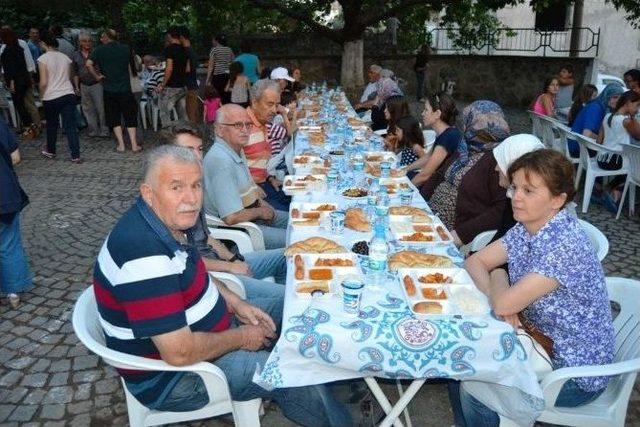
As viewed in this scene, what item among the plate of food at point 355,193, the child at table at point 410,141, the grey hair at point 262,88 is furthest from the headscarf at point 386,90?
the plate of food at point 355,193

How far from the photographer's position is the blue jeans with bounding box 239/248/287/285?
352 cm

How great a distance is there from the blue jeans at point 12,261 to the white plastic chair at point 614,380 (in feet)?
12.1

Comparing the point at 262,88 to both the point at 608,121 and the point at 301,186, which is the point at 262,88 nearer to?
the point at 301,186

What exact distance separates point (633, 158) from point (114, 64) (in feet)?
25.1

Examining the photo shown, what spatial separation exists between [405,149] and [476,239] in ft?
7.57

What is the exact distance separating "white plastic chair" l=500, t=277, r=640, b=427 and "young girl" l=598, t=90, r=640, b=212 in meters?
3.99

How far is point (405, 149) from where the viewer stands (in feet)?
18.6

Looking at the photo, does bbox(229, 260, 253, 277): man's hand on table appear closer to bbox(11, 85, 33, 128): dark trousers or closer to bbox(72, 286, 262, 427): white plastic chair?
bbox(72, 286, 262, 427): white plastic chair

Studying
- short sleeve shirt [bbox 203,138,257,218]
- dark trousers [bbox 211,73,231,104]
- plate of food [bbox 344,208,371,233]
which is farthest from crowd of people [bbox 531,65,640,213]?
dark trousers [bbox 211,73,231,104]

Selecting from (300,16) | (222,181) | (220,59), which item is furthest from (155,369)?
(300,16)

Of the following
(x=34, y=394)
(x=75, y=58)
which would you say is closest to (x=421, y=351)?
(x=34, y=394)

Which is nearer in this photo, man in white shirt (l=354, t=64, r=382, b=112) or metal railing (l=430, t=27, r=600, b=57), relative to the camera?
man in white shirt (l=354, t=64, r=382, b=112)

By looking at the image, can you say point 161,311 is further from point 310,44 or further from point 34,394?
point 310,44

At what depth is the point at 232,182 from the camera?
3764 mm
